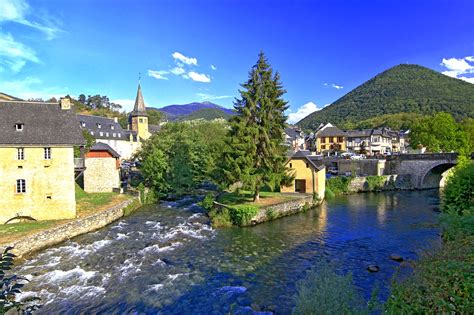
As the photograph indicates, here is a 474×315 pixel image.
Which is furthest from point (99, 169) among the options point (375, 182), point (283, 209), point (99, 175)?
point (375, 182)

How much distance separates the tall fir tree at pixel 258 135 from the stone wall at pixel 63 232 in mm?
11030

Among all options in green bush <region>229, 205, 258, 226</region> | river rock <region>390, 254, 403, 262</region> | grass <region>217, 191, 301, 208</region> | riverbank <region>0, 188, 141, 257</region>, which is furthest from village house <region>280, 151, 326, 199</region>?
riverbank <region>0, 188, 141, 257</region>

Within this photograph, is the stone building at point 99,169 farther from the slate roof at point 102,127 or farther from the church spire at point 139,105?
the church spire at point 139,105

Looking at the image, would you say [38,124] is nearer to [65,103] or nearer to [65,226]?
[65,103]

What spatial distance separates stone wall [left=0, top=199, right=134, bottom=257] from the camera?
1877 cm

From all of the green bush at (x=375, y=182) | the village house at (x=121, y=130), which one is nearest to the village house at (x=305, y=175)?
the green bush at (x=375, y=182)

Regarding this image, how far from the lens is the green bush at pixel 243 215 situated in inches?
1001

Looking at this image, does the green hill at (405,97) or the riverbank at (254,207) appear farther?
the green hill at (405,97)

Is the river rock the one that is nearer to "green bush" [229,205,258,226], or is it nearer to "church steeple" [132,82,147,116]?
"green bush" [229,205,258,226]

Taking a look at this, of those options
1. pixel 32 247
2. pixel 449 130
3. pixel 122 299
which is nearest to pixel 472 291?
pixel 122 299

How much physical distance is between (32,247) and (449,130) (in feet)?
222

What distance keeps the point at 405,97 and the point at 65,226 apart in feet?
553

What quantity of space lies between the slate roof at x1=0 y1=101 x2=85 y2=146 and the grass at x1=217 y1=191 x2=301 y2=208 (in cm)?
1463

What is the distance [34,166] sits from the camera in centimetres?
2341
